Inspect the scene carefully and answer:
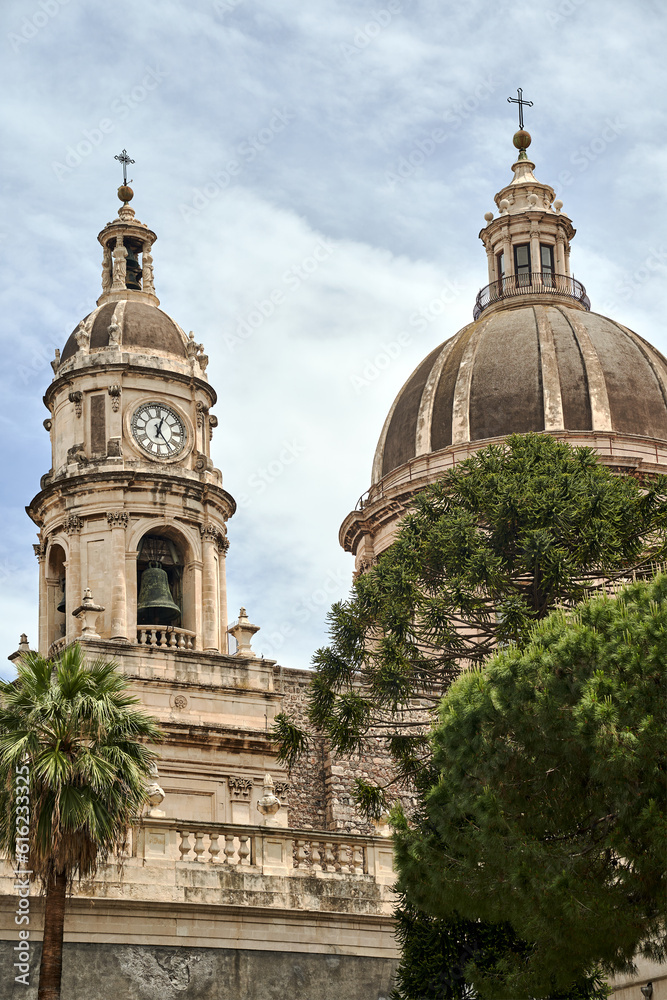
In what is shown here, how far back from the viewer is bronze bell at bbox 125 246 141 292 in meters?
42.2

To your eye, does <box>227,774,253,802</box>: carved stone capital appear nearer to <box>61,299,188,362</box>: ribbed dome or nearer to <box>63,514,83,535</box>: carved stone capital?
<box>63,514,83,535</box>: carved stone capital

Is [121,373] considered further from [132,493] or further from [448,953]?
[448,953]

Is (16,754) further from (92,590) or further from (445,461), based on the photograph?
(445,461)

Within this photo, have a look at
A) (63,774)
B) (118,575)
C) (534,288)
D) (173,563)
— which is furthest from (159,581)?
(534,288)

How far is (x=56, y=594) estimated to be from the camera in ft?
128

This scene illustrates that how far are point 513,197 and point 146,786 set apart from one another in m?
41.4

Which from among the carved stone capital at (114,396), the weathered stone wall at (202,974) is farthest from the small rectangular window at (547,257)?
the weathered stone wall at (202,974)

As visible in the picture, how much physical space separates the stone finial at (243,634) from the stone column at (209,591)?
22.6 inches

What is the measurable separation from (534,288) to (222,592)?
73.1 ft

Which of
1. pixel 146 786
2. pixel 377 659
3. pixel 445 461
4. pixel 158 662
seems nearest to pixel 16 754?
pixel 146 786

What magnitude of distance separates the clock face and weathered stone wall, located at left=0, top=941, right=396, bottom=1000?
1760 centimetres

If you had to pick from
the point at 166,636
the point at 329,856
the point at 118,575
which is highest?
the point at 118,575

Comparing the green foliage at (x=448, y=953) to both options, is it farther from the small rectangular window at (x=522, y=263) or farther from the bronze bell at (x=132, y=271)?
the small rectangular window at (x=522, y=263)

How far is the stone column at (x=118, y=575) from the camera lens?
3634cm
